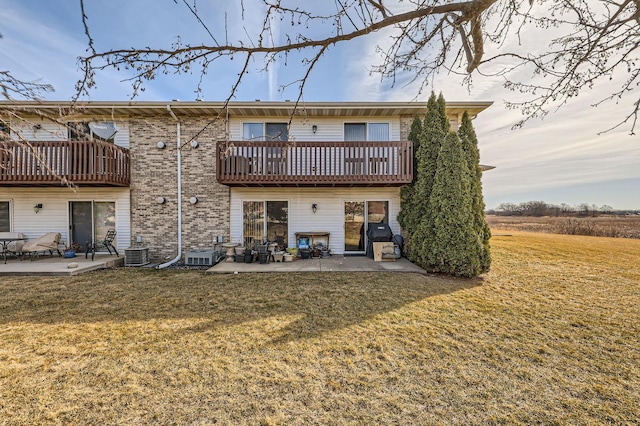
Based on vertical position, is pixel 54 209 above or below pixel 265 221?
above

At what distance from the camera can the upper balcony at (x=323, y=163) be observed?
27.0 feet

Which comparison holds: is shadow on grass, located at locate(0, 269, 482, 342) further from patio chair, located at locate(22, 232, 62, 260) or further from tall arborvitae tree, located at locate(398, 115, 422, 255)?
patio chair, located at locate(22, 232, 62, 260)

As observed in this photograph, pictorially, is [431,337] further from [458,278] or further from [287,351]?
[458,278]

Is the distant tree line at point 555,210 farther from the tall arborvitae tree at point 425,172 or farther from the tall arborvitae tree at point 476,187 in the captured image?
the tall arborvitae tree at point 425,172

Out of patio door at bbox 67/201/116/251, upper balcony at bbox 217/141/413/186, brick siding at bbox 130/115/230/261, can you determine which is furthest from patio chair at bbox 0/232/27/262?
→ upper balcony at bbox 217/141/413/186

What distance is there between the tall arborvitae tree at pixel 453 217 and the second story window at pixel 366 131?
2726 millimetres

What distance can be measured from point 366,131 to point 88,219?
1083 cm

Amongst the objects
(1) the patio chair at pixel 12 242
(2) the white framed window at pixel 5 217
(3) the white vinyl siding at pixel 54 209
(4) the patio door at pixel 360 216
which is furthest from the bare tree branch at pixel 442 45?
(2) the white framed window at pixel 5 217

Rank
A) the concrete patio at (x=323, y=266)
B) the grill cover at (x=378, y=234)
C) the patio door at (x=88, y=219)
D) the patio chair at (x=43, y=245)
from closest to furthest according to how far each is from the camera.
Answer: the concrete patio at (x=323, y=266) < the patio chair at (x=43, y=245) < the grill cover at (x=378, y=234) < the patio door at (x=88, y=219)

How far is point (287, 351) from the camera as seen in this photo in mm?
3271

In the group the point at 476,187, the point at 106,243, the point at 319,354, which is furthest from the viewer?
the point at 106,243

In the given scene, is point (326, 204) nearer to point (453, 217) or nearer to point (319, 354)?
point (453, 217)

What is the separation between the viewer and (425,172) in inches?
312

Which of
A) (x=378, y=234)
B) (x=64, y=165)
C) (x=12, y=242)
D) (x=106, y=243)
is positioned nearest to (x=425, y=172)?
(x=378, y=234)
